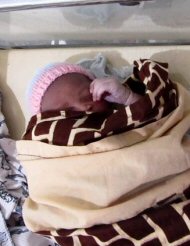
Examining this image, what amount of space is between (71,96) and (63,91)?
23mm

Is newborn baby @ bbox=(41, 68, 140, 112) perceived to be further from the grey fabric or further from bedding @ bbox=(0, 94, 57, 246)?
bedding @ bbox=(0, 94, 57, 246)

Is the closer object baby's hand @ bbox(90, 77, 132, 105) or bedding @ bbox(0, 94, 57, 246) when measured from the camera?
baby's hand @ bbox(90, 77, 132, 105)

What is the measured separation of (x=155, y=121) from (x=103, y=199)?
184 millimetres

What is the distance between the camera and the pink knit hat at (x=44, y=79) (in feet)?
2.90

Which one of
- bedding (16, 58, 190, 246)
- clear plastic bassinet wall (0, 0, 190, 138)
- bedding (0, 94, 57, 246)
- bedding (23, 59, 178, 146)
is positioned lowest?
bedding (0, 94, 57, 246)

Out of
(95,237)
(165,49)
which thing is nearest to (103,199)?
(95,237)

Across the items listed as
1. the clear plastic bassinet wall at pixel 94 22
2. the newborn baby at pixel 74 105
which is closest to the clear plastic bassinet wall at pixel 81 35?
the clear plastic bassinet wall at pixel 94 22

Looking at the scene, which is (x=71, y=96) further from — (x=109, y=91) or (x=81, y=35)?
(x=81, y=35)

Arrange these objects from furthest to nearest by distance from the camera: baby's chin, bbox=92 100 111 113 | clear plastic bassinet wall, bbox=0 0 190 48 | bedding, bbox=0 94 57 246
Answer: bedding, bbox=0 94 57 246, baby's chin, bbox=92 100 111 113, clear plastic bassinet wall, bbox=0 0 190 48

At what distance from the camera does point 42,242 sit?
3.20 ft

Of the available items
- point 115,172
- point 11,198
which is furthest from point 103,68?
point 11,198

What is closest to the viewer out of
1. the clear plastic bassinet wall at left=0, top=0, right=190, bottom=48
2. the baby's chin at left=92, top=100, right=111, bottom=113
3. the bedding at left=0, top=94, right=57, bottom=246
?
the clear plastic bassinet wall at left=0, top=0, right=190, bottom=48

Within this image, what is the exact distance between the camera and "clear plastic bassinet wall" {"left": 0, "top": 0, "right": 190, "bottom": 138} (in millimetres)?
768

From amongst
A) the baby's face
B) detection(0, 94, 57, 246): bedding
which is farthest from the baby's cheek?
detection(0, 94, 57, 246): bedding
